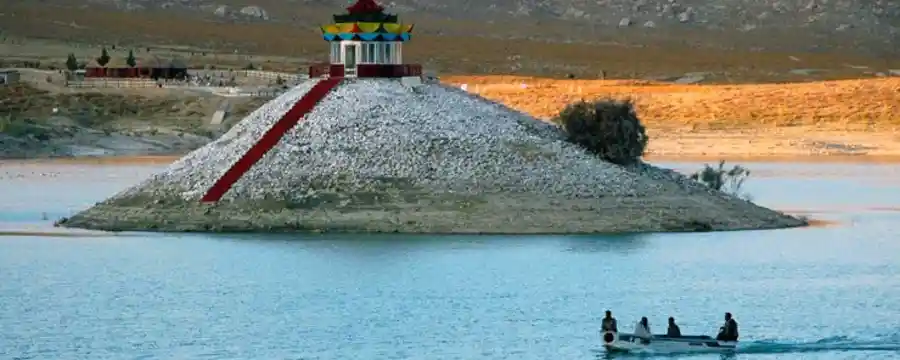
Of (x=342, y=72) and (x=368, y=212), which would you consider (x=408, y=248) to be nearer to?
(x=368, y=212)

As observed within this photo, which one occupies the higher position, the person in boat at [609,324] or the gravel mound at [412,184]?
the gravel mound at [412,184]

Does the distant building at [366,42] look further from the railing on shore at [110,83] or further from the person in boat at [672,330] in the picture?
the railing on shore at [110,83]

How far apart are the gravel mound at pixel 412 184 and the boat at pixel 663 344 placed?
63.1 feet

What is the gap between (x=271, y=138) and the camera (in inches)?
2815

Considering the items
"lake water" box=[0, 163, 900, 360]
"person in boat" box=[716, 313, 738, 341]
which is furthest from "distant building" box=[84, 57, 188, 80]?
"person in boat" box=[716, 313, 738, 341]

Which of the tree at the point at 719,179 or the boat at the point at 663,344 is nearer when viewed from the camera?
the boat at the point at 663,344

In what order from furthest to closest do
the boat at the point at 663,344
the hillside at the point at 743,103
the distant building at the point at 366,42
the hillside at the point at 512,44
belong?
the hillside at the point at 512,44
the hillside at the point at 743,103
the distant building at the point at 366,42
the boat at the point at 663,344

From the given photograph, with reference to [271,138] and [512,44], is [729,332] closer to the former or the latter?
[271,138]

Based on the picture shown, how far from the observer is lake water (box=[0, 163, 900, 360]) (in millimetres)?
48656

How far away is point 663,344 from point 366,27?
2546 centimetres

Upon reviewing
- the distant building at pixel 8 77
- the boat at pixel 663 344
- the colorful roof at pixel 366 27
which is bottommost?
the boat at pixel 663 344

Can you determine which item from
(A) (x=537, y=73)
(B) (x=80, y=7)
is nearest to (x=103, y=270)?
(A) (x=537, y=73)

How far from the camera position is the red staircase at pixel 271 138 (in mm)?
69812

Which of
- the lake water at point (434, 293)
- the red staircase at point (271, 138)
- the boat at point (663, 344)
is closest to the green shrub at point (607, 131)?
the lake water at point (434, 293)
